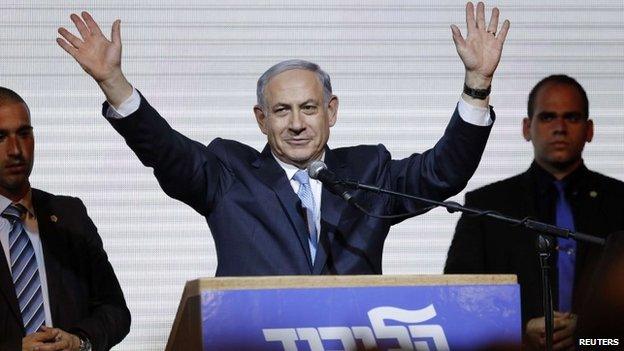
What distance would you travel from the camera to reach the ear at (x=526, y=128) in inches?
174

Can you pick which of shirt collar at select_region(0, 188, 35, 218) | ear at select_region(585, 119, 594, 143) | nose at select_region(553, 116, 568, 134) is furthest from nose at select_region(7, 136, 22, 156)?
ear at select_region(585, 119, 594, 143)

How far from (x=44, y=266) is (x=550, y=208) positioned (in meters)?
1.70

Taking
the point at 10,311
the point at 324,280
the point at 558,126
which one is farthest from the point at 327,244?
the point at 558,126

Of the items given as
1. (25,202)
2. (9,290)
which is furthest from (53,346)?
(25,202)

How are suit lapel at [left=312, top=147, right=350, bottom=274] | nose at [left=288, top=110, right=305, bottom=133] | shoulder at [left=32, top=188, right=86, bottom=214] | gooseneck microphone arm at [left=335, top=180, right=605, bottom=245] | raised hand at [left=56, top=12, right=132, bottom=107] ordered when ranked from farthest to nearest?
shoulder at [left=32, top=188, right=86, bottom=214]
nose at [left=288, top=110, right=305, bottom=133]
suit lapel at [left=312, top=147, right=350, bottom=274]
raised hand at [left=56, top=12, right=132, bottom=107]
gooseneck microphone arm at [left=335, top=180, right=605, bottom=245]

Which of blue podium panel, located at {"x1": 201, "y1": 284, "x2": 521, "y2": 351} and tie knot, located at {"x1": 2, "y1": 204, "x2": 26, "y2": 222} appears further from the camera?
tie knot, located at {"x1": 2, "y1": 204, "x2": 26, "y2": 222}

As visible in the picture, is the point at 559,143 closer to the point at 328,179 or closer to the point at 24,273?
the point at 328,179

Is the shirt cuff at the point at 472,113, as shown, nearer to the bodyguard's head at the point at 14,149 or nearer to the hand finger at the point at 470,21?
the hand finger at the point at 470,21

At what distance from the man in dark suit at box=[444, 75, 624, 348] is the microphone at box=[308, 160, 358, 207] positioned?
1143mm

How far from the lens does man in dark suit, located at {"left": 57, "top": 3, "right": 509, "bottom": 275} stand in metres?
3.18

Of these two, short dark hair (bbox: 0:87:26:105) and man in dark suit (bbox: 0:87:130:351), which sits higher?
short dark hair (bbox: 0:87:26:105)

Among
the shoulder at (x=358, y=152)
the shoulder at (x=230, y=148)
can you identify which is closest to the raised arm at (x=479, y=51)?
the shoulder at (x=358, y=152)

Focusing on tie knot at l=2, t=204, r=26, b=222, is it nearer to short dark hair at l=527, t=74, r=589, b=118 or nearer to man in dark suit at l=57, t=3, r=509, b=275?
man in dark suit at l=57, t=3, r=509, b=275

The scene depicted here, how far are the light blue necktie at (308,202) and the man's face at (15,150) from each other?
0.85 meters
